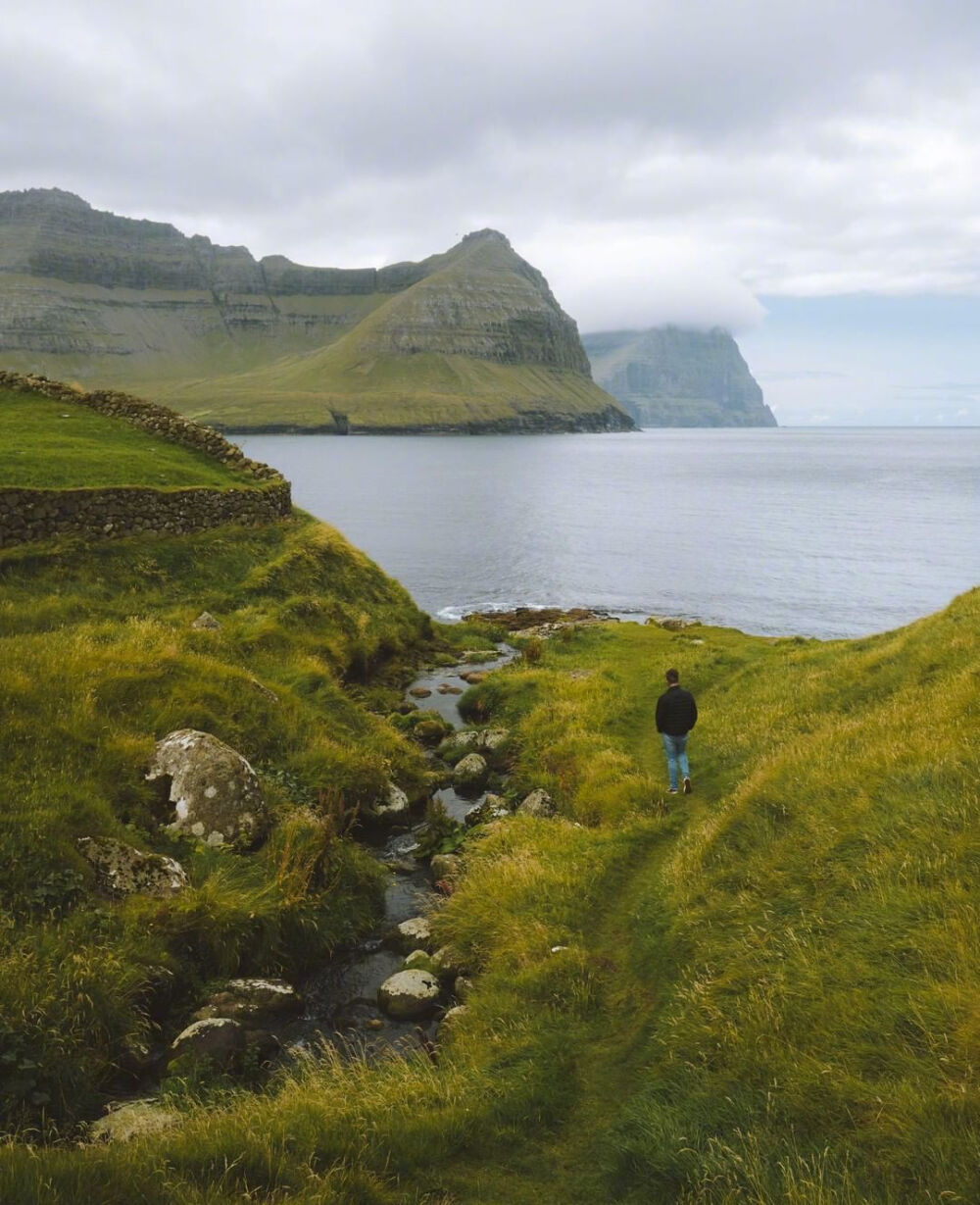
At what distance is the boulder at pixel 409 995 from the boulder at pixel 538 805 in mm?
6112

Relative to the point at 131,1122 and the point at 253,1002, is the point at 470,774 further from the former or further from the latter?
the point at 131,1122

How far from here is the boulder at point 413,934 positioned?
13156 millimetres

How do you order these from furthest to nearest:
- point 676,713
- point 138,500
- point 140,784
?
1. point 138,500
2. point 676,713
3. point 140,784

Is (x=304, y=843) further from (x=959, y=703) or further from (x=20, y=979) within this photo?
(x=959, y=703)

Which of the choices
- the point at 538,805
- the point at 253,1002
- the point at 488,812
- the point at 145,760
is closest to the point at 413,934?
the point at 253,1002

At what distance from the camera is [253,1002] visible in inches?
432

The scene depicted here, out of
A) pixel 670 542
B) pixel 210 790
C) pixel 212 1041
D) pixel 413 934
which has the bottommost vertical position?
pixel 413 934

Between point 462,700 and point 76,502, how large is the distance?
49.5ft

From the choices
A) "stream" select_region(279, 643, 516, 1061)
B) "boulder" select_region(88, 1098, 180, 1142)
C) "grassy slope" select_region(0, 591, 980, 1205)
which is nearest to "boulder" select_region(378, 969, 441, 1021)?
"stream" select_region(279, 643, 516, 1061)

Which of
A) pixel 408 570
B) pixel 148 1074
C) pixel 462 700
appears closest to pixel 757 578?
pixel 408 570

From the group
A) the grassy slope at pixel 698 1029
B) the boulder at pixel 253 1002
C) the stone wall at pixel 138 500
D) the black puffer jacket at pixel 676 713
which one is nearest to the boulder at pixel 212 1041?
the boulder at pixel 253 1002

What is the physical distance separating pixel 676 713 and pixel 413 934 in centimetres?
793

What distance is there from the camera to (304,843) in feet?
45.5

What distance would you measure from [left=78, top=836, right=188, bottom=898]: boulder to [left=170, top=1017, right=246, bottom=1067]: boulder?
245 centimetres
